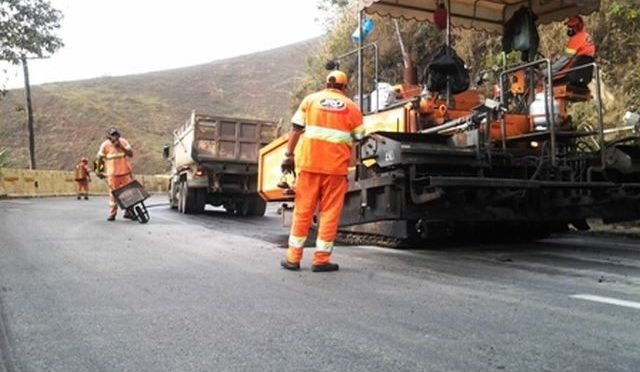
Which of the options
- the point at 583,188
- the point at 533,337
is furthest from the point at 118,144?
the point at 533,337

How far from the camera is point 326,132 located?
227 inches

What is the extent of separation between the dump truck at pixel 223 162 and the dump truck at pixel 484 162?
7.77 metres

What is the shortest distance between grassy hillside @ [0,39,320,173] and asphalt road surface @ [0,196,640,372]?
3650 centimetres

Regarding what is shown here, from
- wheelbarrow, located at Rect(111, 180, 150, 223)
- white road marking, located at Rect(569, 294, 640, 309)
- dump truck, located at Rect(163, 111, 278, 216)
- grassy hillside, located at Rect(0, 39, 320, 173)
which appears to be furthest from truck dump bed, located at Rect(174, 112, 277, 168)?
grassy hillside, located at Rect(0, 39, 320, 173)

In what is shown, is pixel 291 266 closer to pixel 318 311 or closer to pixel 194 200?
pixel 318 311

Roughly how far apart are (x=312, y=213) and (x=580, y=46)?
351cm

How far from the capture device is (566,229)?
8.60 m

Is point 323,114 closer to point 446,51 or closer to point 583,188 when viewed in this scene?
point 446,51

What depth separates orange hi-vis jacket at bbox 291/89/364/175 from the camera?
225 inches

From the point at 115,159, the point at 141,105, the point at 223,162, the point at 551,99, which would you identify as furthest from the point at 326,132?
the point at 141,105

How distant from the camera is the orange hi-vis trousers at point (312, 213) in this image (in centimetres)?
568

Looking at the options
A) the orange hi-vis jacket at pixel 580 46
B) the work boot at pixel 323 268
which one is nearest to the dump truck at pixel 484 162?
the orange hi-vis jacket at pixel 580 46

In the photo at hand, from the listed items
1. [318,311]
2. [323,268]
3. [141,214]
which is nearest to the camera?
[318,311]

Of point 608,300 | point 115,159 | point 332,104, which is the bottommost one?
point 608,300
